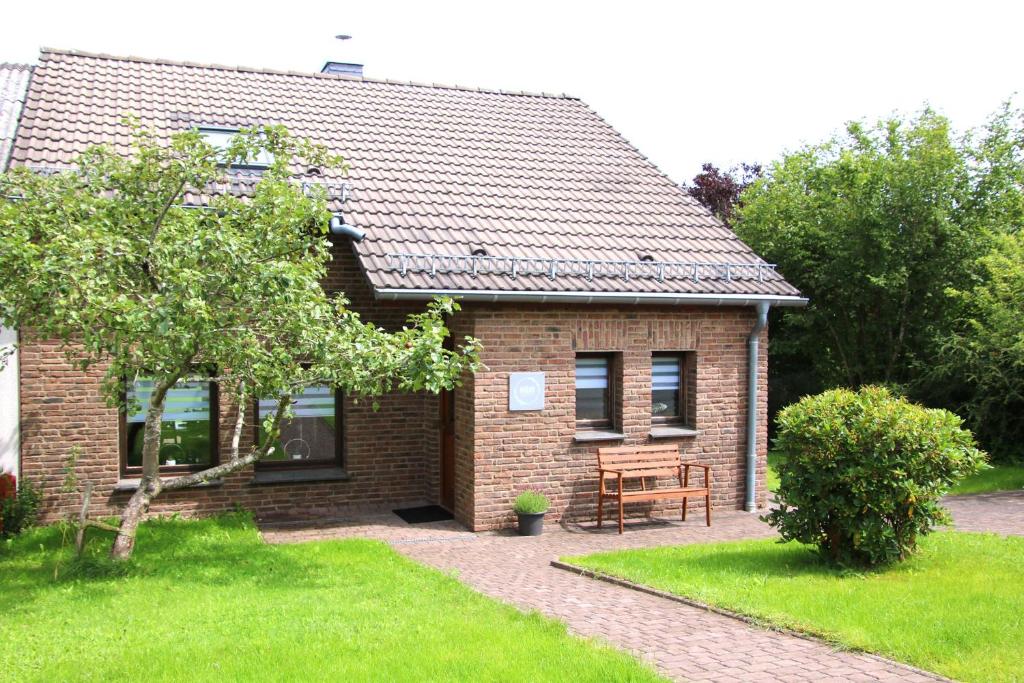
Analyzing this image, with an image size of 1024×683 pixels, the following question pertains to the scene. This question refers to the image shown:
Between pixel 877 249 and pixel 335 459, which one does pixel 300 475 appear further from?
pixel 877 249

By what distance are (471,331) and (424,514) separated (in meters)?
2.56

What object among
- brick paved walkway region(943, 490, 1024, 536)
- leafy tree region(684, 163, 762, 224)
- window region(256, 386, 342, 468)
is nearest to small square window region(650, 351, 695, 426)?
brick paved walkway region(943, 490, 1024, 536)

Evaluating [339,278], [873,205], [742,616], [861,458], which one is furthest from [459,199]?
[873,205]

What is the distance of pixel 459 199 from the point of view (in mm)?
13297

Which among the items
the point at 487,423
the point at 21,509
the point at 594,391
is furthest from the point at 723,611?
the point at 21,509

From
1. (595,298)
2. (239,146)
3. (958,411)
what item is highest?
(239,146)

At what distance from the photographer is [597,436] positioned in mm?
12281

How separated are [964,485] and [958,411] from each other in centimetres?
267

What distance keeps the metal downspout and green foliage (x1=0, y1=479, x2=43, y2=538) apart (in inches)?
352

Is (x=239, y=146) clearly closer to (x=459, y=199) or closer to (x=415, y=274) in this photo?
(x=415, y=274)

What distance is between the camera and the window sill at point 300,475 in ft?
39.5

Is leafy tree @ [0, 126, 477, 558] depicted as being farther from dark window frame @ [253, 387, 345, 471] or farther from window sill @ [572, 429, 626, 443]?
window sill @ [572, 429, 626, 443]

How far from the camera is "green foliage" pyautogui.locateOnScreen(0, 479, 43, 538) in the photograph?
34.1ft

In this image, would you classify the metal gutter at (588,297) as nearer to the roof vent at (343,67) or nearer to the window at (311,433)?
the window at (311,433)
